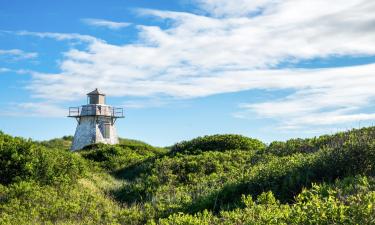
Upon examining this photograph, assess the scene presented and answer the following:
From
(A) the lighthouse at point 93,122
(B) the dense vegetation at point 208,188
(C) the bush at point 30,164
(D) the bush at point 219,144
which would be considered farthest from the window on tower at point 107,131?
(C) the bush at point 30,164

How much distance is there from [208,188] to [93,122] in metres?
50.7

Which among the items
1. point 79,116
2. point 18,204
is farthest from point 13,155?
point 79,116

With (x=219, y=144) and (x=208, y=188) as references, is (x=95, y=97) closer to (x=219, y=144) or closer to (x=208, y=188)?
(x=219, y=144)

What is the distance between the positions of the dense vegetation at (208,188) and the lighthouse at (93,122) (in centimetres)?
3606

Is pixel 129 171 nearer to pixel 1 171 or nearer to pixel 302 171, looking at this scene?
pixel 1 171

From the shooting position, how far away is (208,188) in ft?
51.0

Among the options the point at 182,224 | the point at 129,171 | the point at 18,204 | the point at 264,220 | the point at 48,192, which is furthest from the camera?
the point at 129,171

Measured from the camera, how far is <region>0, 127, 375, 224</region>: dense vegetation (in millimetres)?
8070

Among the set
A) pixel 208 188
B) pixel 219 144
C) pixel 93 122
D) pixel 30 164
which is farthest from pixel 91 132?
pixel 208 188

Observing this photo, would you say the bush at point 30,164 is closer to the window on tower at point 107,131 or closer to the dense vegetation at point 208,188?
the dense vegetation at point 208,188

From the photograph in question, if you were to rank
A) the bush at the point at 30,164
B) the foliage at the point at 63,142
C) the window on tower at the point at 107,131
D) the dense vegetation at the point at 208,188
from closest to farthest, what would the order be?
1. the dense vegetation at the point at 208,188
2. the bush at the point at 30,164
3. the window on tower at the point at 107,131
4. the foliage at the point at 63,142

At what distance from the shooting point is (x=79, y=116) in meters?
65.6

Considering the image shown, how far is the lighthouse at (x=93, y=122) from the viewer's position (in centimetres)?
6375

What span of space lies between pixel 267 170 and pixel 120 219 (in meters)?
4.45
